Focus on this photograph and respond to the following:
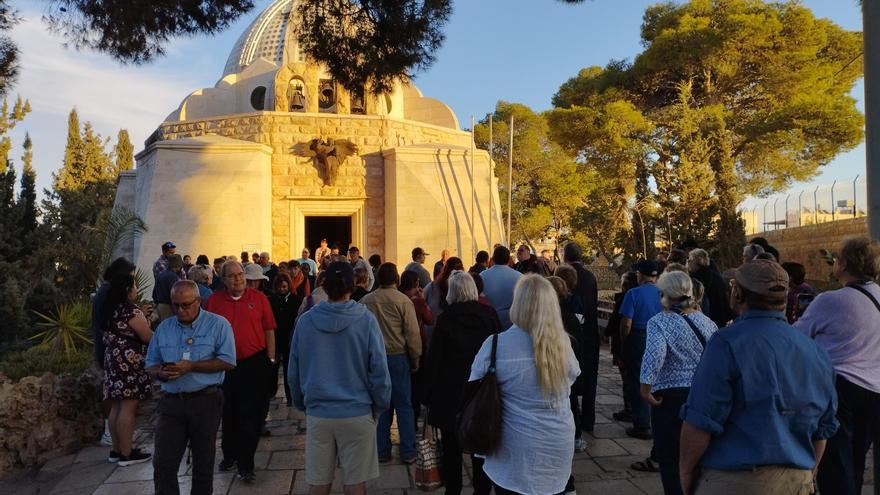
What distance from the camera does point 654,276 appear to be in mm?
4688

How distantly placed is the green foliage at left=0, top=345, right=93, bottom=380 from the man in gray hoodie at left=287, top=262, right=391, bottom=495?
3753 millimetres

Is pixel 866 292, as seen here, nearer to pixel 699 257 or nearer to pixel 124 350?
pixel 699 257

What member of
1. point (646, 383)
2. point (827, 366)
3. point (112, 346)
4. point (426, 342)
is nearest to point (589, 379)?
point (426, 342)

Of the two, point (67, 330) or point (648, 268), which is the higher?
point (648, 268)

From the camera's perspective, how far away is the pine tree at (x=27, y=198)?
56.6ft

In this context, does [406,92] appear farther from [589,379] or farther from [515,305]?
[515,305]

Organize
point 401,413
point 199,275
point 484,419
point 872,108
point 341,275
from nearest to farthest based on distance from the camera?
point 484,419 → point 341,275 → point 872,108 → point 401,413 → point 199,275

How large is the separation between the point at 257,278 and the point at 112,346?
118 centimetres

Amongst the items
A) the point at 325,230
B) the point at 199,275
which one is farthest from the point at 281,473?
the point at 325,230

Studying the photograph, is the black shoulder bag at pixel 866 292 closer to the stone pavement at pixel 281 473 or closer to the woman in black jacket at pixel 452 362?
the stone pavement at pixel 281 473

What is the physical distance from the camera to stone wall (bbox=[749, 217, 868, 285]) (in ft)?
54.7

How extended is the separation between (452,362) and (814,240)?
19258 mm

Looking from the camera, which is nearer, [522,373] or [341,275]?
[522,373]

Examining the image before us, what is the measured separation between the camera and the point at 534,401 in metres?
2.41
